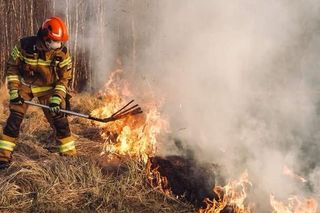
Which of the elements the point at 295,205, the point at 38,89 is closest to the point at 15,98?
the point at 38,89

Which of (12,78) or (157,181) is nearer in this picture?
(157,181)

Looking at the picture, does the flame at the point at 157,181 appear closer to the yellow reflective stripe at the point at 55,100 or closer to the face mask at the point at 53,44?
the yellow reflective stripe at the point at 55,100

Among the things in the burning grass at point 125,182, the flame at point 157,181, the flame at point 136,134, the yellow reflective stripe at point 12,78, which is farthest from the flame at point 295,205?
the yellow reflective stripe at point 12,78

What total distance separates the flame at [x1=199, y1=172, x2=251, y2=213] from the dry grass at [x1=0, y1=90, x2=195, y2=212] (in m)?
0.32

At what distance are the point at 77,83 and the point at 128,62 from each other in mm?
1445

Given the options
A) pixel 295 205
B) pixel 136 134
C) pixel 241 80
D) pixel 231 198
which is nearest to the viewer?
pixel 295 205

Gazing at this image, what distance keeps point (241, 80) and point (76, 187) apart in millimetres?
3473

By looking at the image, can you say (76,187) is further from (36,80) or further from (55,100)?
(36,80)

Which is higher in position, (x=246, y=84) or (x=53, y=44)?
(x=53, y=44)

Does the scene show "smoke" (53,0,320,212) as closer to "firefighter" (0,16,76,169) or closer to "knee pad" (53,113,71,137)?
"knee pad" (53,113,71,137)

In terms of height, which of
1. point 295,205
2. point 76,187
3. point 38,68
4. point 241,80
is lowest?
point 76,187

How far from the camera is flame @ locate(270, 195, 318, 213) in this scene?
12.4 feet

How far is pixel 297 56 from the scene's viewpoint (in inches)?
352

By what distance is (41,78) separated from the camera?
5.00m
